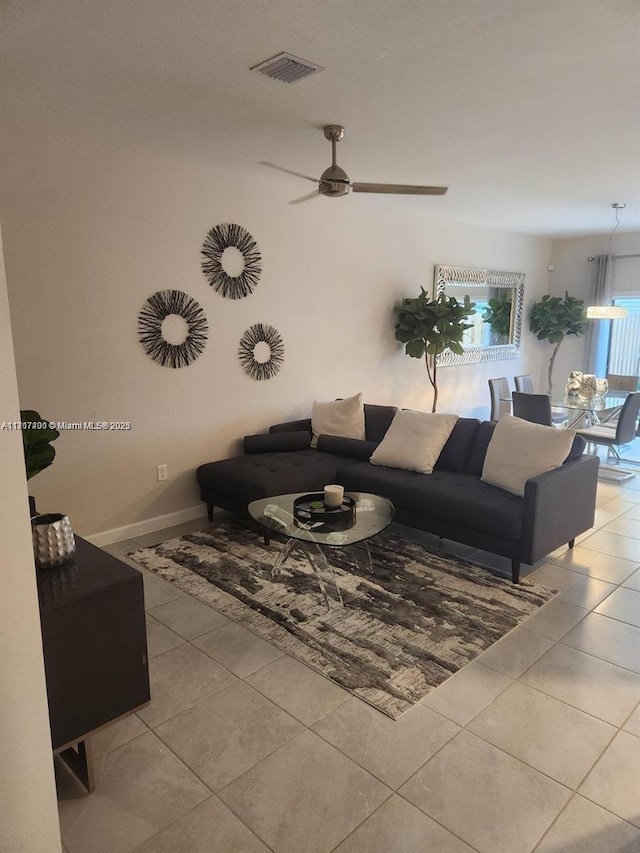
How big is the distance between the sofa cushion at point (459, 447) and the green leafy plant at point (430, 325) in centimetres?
168

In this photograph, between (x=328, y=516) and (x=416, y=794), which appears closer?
(x=416, y=794)

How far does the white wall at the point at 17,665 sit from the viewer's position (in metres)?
1.17

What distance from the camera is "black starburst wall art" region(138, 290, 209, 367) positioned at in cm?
403

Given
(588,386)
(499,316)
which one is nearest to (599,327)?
(499,316)

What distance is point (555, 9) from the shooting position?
2088mm

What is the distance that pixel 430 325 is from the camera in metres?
5.80

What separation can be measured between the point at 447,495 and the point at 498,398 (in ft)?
10.5

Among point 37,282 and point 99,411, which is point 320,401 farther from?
point 37,282

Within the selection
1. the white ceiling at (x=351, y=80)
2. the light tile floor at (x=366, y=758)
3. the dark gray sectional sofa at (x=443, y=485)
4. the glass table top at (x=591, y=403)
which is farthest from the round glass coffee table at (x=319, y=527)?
the glass table top at (x=591, y=403)

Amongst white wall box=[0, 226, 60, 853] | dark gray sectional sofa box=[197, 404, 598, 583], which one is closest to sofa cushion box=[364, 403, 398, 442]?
dark gray sectional sofa box=[197, 404, 598, 583]

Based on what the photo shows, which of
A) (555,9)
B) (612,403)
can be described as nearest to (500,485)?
(555,9)

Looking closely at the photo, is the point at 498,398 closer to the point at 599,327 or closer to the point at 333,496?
the point at 599,327

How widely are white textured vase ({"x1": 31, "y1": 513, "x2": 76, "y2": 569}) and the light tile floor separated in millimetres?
Answer: 768

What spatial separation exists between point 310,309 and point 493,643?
3.37 m
